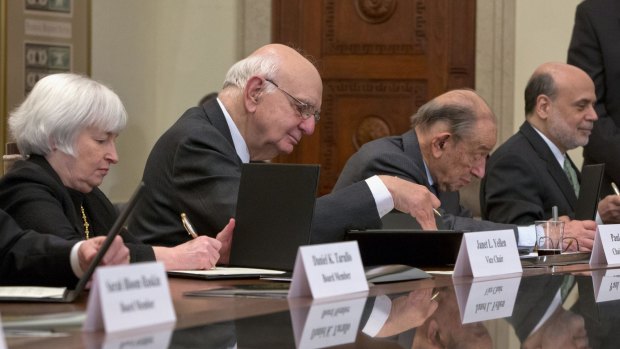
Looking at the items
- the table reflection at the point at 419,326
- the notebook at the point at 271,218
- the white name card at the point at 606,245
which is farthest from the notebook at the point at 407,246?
the table reflection at the point at 419,326

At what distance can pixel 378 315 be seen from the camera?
6.96 ft

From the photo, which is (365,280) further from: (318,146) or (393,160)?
(318,146)

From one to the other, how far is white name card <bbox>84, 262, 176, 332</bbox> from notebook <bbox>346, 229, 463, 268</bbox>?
1420 mm

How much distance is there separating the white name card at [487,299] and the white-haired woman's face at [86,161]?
100 centimetres

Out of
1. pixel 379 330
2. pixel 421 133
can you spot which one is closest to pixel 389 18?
pixel 421 133

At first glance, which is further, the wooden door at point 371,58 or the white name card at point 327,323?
the wooden door at point 371,58

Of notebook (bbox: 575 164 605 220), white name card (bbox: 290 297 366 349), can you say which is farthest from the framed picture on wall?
white name card (bbox: 290 297 366 349)

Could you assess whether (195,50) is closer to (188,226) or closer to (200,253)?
(188,226)

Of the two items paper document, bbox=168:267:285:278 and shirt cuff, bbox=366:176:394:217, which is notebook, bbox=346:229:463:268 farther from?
paper document, bbox=168:267:285:278

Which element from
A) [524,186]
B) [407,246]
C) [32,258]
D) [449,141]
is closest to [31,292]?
[32,258]

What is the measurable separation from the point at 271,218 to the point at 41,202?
55 centimetres

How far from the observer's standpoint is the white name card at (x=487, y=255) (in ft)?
9.79

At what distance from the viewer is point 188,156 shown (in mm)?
3547

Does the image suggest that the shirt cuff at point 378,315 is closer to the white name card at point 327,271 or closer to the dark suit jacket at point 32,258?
the white name card at point 327,271
